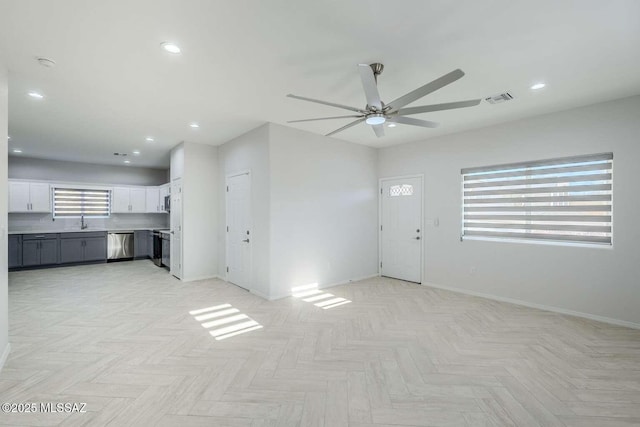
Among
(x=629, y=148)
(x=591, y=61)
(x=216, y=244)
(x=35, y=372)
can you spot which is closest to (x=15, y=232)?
(x=216, y=244)

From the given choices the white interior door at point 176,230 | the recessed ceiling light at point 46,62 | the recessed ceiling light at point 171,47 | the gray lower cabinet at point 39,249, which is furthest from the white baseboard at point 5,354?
the gray lower cabinet at point 39,249

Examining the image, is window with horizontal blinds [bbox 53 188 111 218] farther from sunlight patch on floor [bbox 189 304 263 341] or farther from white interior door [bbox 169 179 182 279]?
sunlight patch on floor [bbox 189 304 263 341]

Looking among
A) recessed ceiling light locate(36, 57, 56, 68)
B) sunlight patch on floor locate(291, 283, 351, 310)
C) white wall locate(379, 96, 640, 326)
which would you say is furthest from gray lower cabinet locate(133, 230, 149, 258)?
white wall locate(379, 96, 640, 326)

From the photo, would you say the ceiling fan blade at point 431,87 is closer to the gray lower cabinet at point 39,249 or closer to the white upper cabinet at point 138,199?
the white upper cabinet at point 138,199

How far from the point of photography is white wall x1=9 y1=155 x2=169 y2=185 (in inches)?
276

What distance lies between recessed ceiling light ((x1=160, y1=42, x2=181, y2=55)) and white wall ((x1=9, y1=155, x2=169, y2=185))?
288 inches

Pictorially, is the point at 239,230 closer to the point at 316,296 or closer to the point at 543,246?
the point at 316,296

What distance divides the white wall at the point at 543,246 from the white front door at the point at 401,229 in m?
0.20

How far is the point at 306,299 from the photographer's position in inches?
175

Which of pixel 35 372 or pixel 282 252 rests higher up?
pixel 282 252

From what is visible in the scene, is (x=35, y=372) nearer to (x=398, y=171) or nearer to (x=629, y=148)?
(x=398, y=171)

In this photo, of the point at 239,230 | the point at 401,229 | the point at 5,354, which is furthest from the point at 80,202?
the point at 401,229

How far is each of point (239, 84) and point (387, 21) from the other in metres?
1.70

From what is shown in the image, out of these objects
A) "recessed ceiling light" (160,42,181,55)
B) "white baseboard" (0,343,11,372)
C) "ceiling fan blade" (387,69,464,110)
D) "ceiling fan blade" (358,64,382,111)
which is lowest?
"white baseboard" (0,343,11,372)
